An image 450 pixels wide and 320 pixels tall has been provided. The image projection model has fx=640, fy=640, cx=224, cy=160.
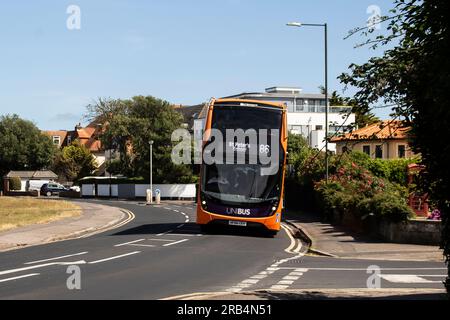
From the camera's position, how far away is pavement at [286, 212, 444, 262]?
19327 mm

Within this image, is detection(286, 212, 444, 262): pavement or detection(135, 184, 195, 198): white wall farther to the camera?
detection(135, 184, 195, 198): white wall

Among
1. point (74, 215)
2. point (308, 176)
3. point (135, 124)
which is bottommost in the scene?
point (74, 215)

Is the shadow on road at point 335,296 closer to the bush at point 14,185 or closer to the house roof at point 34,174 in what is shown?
the bush at point 14,185

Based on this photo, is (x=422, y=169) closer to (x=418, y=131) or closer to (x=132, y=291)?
(x=418, y=131)

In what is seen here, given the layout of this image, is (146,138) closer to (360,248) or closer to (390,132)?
(360,248)

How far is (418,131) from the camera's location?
7.66 m

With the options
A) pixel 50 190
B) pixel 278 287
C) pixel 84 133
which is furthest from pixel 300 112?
pixel 278 287

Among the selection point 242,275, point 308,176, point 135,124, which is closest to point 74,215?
point 308,176

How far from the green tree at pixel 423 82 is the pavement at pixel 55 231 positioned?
53.2 ft

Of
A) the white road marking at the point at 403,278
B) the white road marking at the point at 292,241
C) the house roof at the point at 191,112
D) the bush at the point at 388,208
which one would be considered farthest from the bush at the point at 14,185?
the white road marking at the point at 403,278

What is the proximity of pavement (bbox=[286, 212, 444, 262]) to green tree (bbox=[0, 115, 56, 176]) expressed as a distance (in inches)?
3199

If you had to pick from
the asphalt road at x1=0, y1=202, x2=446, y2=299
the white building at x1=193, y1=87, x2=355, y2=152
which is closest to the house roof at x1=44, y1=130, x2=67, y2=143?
the white building at x1=193, y1=87, x2=355, y2=152

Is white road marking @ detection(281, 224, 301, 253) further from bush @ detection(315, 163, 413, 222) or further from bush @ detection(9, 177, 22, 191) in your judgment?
bush @ detection(9, 177, 22, 191)
